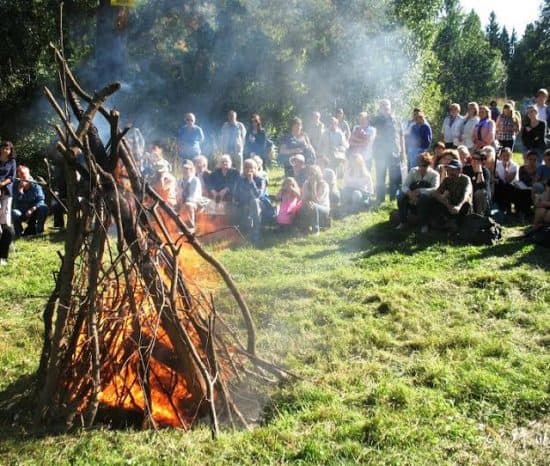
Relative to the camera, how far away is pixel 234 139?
11.9m

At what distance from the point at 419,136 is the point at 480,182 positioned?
85.5 inches

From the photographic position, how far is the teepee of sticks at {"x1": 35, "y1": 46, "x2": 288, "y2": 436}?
158 inches

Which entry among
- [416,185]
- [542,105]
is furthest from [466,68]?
[416,185]

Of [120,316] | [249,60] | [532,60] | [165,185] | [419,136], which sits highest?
[532,60]

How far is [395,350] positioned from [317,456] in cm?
187

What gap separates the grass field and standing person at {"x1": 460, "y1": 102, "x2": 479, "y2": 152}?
122 inches

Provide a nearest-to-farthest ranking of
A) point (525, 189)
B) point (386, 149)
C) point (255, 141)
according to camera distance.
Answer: point (525, 189), point (386, 149), point (255, 141)

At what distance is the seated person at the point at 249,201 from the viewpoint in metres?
9.58

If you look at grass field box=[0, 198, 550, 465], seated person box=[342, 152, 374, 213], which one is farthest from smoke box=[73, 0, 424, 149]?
grass field box=[0, 198, 550, 465]

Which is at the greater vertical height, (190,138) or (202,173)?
(190,138)

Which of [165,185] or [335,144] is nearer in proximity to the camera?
[165,185]

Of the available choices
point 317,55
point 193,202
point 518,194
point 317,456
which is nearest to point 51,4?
point 317,55

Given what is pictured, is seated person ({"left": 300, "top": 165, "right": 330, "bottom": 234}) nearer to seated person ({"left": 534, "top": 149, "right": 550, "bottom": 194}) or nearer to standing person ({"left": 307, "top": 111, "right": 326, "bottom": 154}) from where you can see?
standing person ({"left": 307, "top": 111, "right": 326, "bottom": 154})

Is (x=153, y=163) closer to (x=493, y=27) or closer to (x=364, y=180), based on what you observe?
(x=364, y=180)
